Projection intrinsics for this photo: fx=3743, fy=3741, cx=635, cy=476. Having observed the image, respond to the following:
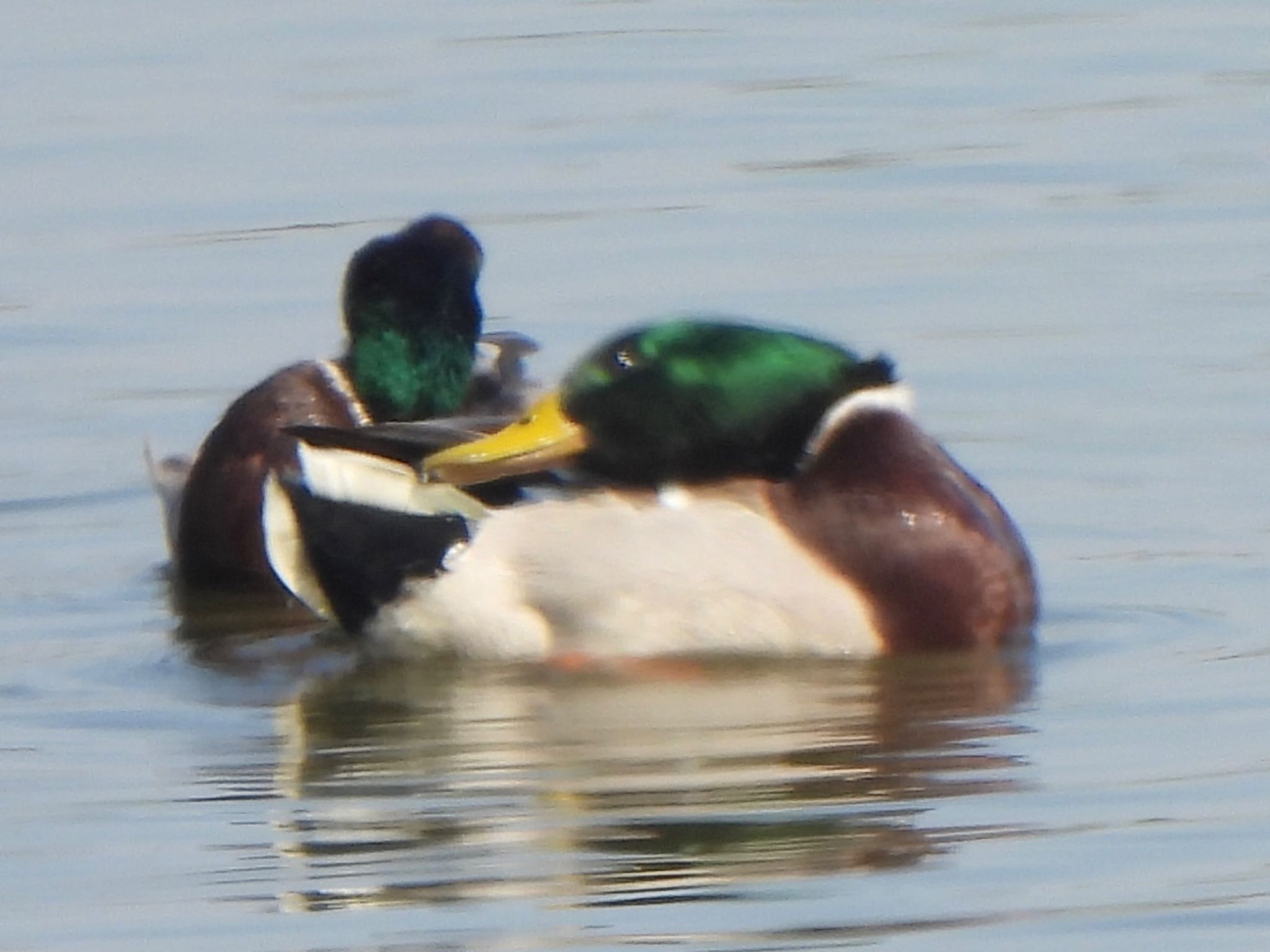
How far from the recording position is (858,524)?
8.84m

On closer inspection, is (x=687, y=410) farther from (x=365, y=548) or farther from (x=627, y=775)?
(x=627, y=775)

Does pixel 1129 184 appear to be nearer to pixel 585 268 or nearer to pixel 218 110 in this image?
pixel 585 268

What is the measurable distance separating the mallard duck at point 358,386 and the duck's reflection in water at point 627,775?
3.78 ft

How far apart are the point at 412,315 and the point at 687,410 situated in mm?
1353

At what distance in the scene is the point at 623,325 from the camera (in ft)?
39.9

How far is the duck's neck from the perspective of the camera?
10.2 m

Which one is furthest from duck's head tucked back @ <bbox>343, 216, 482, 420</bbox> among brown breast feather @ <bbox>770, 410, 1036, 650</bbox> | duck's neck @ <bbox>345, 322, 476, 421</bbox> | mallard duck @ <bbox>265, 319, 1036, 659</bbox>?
brown breast feather @ <bbox>770, 410, 1036, 650</bbox>

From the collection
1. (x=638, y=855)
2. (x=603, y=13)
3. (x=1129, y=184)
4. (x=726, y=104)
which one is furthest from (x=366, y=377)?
(x=603, y=13)

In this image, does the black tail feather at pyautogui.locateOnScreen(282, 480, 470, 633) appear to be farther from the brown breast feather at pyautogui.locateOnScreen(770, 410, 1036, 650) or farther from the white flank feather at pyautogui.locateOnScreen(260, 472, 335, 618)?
the brown breast feather at pyautogui.locateOnScreen(770, 410, 1036, 650)

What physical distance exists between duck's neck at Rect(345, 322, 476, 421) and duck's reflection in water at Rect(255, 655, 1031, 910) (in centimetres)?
126

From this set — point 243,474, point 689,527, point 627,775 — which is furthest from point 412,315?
point 627,775

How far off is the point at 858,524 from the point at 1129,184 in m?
5.45

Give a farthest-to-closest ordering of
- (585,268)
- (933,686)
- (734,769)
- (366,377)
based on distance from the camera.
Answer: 1. (585,268)
2. (366,377)
3. (933,686)
4. (734,769)

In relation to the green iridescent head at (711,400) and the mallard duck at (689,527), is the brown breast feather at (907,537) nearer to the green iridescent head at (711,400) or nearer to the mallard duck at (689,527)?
the mallard duck at (689,527)
